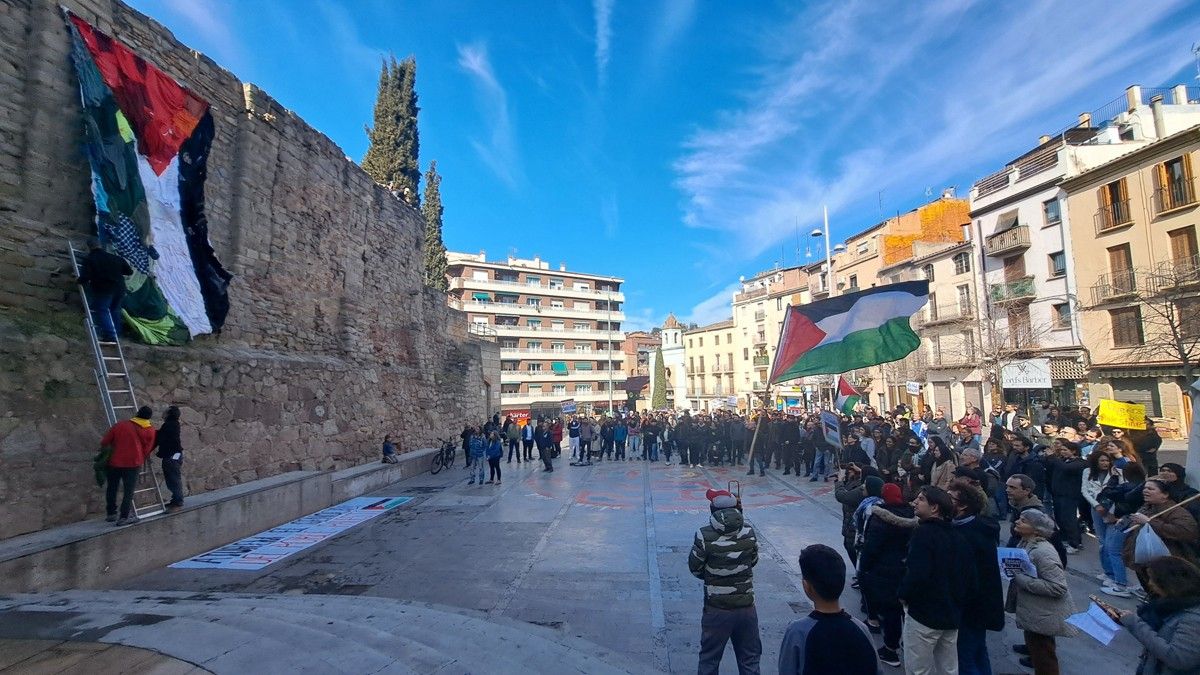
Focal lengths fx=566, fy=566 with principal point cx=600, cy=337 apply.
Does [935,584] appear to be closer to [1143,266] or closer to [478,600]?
[478,600]

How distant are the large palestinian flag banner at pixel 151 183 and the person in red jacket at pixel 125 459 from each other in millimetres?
2267

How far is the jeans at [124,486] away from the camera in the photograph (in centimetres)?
682

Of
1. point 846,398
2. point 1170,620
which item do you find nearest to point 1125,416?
point 846,398

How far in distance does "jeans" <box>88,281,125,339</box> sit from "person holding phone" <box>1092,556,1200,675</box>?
1081 cm

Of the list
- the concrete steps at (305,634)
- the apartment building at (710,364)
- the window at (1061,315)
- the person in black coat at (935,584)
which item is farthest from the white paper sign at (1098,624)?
the apartment building at (710,364)

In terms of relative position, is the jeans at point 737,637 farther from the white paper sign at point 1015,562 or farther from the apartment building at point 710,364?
the apartment building at point 710,364

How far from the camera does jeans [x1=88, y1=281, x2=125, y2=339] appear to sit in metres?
7.70

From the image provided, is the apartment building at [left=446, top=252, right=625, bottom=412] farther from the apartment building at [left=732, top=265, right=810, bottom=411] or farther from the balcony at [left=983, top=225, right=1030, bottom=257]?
the balcony at [left=983, top=225, right=1030, bottom=257]

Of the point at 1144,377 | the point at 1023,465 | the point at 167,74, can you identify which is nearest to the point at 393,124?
the point at 167,74

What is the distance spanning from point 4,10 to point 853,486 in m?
12.2

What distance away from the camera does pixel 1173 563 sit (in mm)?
2891

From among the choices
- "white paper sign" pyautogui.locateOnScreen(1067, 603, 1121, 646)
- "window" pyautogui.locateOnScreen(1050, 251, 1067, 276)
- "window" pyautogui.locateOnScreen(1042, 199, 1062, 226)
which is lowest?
"white paper sign" pyautogui.locateOnScreen(1067, 603, 1121, 646)

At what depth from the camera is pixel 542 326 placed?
60.2 m

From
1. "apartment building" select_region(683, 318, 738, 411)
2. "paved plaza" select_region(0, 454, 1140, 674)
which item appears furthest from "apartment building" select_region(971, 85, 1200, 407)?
"apartment building" select_region(683, 318, 738, 411)
